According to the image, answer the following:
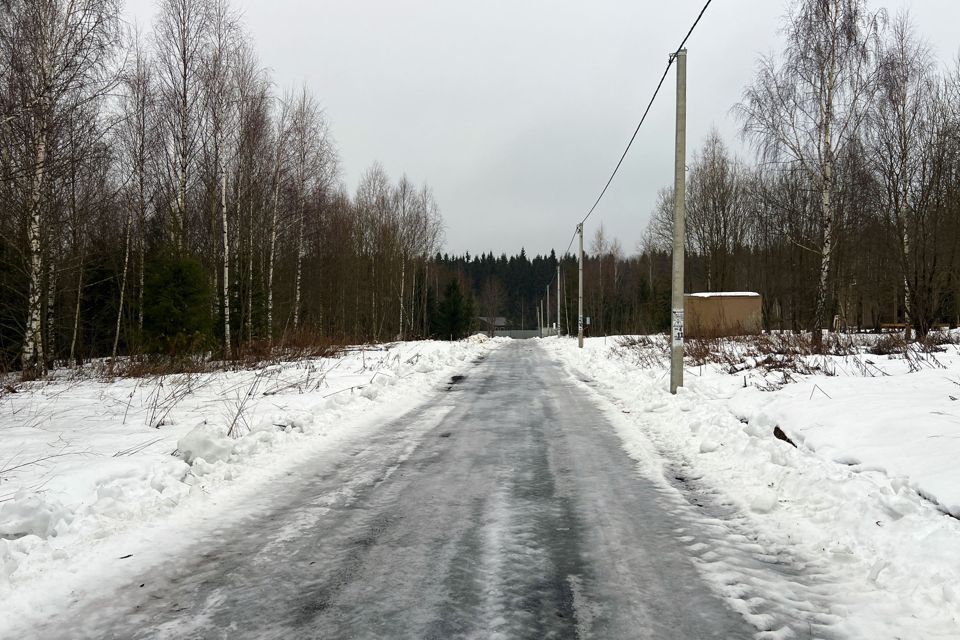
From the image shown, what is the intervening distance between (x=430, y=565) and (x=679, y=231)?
368 inches

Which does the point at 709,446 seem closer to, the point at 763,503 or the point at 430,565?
the point at 763,503

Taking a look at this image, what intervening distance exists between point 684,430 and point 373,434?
4.37m

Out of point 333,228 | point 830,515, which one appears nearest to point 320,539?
point 830,515

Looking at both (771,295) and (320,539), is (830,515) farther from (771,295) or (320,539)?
(771,295)

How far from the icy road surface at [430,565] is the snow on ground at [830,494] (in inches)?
15.9

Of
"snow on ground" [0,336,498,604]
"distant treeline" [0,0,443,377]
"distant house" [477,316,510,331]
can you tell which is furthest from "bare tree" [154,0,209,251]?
"distant house" [477,316,510,331]

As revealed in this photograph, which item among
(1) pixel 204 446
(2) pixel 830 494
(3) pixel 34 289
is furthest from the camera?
(3) pixel 34 289

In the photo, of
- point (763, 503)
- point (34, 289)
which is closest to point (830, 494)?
point (763, 503)

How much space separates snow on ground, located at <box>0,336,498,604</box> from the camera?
388cm

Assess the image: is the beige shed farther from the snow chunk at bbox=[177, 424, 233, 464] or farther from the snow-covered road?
the snow chunk at bbox=[177, 424, 233, 464]

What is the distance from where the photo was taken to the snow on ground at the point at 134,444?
3.88 m

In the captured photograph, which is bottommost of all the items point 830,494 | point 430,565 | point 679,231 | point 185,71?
point 430,565

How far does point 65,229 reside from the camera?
769 inches

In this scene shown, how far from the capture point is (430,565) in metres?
3.56
